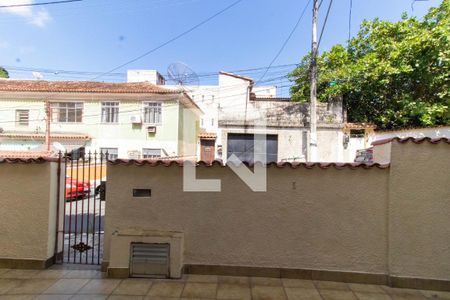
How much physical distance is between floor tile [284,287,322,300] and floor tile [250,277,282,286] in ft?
0.67

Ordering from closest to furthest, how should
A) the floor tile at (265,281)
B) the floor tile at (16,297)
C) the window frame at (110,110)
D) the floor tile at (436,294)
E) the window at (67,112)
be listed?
the floor tile at (16,297), the floor tile at (436,294), the floor tile at (265,281), the window frame at (110,110), the window at (67,112)

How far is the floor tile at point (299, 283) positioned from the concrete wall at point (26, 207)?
3709 millimetres

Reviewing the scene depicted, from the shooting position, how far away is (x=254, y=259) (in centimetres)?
416

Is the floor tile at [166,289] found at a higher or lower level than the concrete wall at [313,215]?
lower

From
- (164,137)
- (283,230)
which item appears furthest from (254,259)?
(164,137)

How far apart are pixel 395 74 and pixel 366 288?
10.6 metres

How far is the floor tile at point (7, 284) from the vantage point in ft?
11.7

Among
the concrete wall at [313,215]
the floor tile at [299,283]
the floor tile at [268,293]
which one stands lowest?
the floor tile at [299,283]

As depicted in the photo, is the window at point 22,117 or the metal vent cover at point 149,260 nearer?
the metal vent cover at point 149,260

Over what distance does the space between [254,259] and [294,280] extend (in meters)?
0.64

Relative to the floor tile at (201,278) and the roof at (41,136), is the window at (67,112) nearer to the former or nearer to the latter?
the roof at (41,136)

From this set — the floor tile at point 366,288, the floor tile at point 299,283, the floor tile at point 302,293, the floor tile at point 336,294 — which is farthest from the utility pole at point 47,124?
the floor tile at point 366,288

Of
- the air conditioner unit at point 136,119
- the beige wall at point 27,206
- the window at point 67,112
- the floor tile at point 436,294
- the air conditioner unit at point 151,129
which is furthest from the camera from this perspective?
the window at point 67,112

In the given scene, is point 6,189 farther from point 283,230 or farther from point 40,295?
point 283,230
